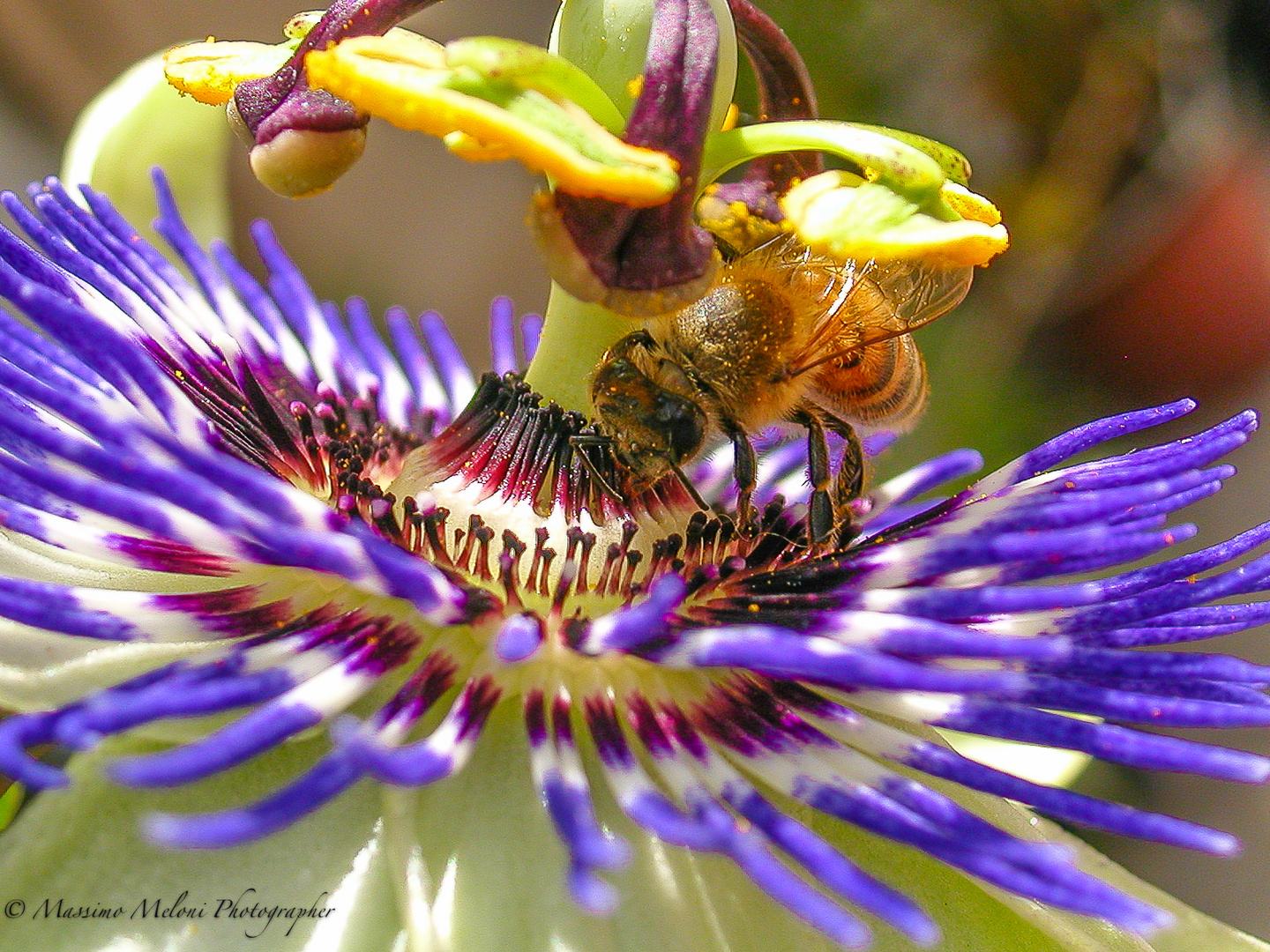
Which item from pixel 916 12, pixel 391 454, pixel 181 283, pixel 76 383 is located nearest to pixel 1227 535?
pixel 916 12

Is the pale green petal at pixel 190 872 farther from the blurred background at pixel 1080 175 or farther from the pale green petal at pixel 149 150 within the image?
the blurred background at pixel 1080 175

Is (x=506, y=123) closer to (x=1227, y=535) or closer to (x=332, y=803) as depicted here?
(x=332, y=803)

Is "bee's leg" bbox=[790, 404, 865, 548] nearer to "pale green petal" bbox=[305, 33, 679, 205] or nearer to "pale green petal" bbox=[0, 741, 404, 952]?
"pale green petal" bbox=[305, 33, 679, 205]

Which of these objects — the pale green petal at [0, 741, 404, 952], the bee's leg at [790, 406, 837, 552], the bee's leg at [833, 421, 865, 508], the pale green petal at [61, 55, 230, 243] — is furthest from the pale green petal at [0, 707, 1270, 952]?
the pale green petal at [61, 55, 230, 243]

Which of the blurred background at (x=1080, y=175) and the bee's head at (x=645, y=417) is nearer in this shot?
the bee's head at (x=645, y=417)

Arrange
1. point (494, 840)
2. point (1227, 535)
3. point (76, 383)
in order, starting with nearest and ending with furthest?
point (494, 840) < point (76, 383) < point (1227, 535)

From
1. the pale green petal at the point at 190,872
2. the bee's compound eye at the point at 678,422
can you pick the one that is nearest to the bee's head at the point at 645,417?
the bee's compound eye at the point at 678,422
